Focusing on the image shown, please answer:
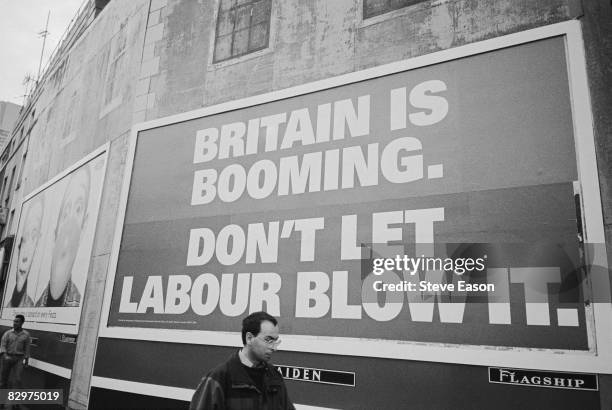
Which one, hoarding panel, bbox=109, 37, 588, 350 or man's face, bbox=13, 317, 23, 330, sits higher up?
hoarding panel, bbox=109, 37, 588, 350

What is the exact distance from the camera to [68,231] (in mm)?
9703

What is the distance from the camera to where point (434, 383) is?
4.72 m

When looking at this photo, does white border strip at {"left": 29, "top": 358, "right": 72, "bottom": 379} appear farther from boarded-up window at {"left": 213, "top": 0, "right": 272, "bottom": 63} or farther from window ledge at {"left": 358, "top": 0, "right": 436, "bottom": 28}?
window ledge at {"left": 358, "top": 0, "right": 436, "bottom": 28}

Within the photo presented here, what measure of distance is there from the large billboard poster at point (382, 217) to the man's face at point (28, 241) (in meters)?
5.60

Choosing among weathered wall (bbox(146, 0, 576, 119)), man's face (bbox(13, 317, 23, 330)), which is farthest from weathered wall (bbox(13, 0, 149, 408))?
weathered wall (bbox(146, 0, 576, 119))

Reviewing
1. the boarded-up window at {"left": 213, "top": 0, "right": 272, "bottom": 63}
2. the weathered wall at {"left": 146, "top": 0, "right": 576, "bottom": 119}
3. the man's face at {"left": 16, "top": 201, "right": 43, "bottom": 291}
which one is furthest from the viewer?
the man's face at {"left": 16, "top": 201, "right": 43, "bottom": 291}

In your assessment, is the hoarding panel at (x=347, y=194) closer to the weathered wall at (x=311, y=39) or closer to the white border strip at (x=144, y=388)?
the weathered wall at (x=311, y=39)

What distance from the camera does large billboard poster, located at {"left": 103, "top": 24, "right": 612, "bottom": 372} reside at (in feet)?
14.9

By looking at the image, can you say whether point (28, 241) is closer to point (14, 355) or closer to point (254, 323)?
point (14, 355)

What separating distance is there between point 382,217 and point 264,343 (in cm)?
273

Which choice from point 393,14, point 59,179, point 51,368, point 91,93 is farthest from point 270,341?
point 59,179

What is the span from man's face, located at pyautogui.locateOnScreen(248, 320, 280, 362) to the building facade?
2.27 m

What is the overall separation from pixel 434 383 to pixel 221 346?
2814 millimetres

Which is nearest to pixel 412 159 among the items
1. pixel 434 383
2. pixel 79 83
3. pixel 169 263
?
pixel 434 383
